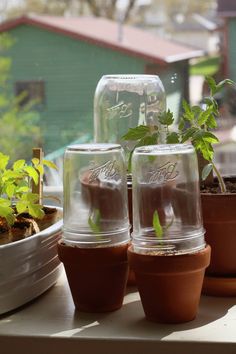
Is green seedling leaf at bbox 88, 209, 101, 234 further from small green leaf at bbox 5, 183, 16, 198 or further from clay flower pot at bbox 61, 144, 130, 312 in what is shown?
small green leaf at bbox 5, 183, 16, 198

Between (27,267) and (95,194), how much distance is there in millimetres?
141

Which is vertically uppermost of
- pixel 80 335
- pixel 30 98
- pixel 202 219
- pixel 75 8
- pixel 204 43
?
pixel 75 8

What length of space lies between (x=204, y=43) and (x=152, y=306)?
1226mm

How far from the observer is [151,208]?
34.7 inches

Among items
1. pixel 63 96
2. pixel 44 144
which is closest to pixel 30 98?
pixel 63 96

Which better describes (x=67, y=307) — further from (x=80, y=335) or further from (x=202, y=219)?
(x=202, y=219)

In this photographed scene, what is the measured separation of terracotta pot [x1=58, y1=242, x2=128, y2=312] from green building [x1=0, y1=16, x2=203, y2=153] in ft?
2.28

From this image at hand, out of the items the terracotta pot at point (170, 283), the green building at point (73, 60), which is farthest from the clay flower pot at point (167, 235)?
the green building at point (73, 60)

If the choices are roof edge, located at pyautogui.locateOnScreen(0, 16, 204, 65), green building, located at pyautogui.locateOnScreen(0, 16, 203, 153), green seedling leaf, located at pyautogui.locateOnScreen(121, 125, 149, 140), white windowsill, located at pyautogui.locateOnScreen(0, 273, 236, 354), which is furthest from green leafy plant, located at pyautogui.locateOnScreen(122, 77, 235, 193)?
roof edge, located at pyautogui.locateOnScreen(0, 16, 204, 65)

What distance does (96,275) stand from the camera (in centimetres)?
89

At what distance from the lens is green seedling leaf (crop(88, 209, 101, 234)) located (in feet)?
2.97

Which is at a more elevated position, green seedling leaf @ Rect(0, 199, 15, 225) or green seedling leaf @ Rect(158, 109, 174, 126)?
green seedling leaf @ Rect(158, 109, 174, 126)

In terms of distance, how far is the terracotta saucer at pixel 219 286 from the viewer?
95 cm

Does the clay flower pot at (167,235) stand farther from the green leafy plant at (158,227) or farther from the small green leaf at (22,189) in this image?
the small green leaf at (22,189)
